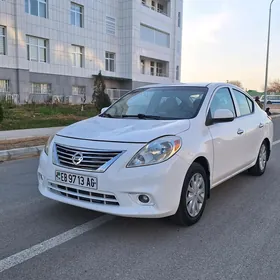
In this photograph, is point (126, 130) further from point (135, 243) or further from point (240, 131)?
point (240, 131)

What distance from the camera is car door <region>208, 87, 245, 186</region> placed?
161 inches

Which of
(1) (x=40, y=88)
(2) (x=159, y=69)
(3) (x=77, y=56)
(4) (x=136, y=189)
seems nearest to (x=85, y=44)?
(3) (x=77, y=56)

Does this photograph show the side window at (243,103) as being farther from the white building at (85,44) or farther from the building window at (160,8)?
the building window at (160,8)

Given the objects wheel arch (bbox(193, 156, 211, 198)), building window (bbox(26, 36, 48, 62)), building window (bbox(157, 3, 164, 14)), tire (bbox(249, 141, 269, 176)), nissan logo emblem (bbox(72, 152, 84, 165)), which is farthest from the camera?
building window (bbox(157, 3, 164, 14))

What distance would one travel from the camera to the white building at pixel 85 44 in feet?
84.0

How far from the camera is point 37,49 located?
27766mm

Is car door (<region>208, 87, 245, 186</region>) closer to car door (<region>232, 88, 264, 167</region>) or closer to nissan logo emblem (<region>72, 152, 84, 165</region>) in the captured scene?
car door (<region>232, 88, 264, 167</region>)

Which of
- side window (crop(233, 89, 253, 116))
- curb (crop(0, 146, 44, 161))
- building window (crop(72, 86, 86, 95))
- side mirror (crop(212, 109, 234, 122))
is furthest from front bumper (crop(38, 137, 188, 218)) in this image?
building window (crop(72, 86, 86, 95))

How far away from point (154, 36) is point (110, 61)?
7395mm

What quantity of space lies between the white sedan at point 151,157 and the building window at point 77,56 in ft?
92.7

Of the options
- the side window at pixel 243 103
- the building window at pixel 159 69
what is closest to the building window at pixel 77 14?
the building window at pixel 159 69

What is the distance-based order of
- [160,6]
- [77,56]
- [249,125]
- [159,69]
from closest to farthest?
[249,125] < [77,56] < [160,6] < [159,69]

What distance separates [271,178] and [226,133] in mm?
2185

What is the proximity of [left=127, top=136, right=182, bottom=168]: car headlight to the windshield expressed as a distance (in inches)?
30.0
